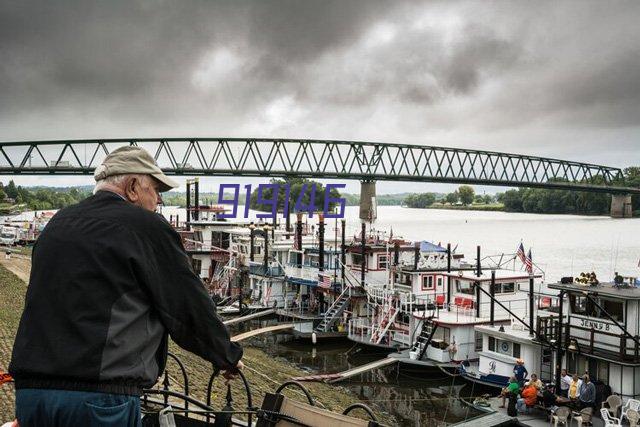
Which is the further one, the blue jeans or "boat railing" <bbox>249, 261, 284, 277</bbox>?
"boat railing" <bbox>249, 261, 284, 277</bbox>

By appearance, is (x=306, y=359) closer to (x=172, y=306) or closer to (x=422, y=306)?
(x=422, y=306)

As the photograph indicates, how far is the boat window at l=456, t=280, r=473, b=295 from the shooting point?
97.4 ft

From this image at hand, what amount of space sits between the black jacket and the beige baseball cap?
18 centimetres

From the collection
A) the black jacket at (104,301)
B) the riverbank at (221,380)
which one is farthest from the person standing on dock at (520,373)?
the black jacket at (104,301)

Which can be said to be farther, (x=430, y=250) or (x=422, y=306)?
(x=430, y=250)

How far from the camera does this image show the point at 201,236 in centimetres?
5294

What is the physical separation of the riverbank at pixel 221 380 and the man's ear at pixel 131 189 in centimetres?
936

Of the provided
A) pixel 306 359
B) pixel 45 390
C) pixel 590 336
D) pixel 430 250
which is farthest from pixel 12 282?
pixel 45 390

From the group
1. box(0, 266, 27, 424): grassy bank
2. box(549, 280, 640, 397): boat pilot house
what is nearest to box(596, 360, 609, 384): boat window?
box(549, 280, 640, 397): boat pilot house

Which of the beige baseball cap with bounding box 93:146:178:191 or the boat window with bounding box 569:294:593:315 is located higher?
the beige baseball cap with bounding box 93:146:178:191

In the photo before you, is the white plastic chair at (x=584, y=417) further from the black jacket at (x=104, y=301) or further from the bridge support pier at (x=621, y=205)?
the bridge support pier at (x=621, y=205)

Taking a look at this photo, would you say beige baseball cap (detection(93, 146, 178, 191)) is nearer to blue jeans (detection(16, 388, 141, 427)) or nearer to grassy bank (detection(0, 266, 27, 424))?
blue jeans (detection(16, 388, 141, 427))

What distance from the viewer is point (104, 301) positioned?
2744mm

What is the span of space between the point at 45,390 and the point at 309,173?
373 feet
